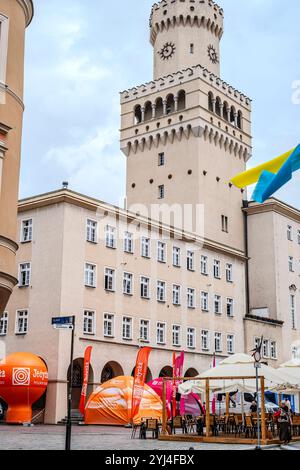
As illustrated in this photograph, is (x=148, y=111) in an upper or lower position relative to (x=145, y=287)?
upper

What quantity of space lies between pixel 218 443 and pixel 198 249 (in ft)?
99.1

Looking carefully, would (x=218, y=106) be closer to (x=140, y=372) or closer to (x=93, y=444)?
(x=140, y=372)

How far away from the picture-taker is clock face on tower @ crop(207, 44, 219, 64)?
69.9m

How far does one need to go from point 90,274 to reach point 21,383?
10144mm

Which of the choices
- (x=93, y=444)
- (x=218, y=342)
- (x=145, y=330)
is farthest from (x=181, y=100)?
(x=93, y=444)

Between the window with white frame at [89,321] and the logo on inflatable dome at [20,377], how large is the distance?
7114 millimetres

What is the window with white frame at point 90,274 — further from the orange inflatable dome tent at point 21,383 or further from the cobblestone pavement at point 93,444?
the cobblestone pavement at point 93,444

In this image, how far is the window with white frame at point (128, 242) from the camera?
49.7 meters

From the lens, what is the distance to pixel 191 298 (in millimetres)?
54531

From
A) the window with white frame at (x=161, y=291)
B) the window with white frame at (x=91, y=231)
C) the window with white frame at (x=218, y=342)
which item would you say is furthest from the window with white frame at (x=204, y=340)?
the window with white frame at (x=91, y=231)

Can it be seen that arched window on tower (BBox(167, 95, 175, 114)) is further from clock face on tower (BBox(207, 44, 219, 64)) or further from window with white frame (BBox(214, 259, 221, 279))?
window with white frame (BBox(214, 259, 221, 279))
